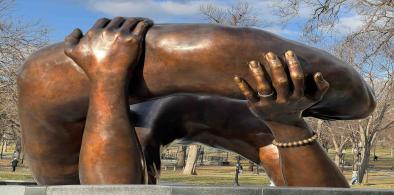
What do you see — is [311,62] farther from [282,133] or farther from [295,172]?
[295,172]

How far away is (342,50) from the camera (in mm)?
17109

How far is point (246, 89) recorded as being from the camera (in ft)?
8.50

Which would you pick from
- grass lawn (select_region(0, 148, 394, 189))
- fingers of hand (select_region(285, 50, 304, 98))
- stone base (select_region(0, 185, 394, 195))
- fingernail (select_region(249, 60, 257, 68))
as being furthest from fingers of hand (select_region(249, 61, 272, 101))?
grass lawn (select_region(0, 148, 394, 189))

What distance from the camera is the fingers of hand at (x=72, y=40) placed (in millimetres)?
2953

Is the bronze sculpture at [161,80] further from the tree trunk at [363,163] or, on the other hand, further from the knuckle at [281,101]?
the tree trunk at [363,163]

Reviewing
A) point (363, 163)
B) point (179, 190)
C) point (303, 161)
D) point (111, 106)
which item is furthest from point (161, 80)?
Result: point (363, 163)

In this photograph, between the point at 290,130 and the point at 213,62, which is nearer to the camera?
the point at 213,62

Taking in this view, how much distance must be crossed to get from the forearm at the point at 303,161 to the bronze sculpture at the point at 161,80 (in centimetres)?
17

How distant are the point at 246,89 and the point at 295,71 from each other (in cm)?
23

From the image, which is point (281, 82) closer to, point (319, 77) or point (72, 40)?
point (319, 77)

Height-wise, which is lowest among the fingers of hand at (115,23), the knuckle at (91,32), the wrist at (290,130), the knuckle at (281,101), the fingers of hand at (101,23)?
the wrist at (290,130)

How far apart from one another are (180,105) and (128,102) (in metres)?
0.72

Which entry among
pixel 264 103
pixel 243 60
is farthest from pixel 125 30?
pixel 264 103

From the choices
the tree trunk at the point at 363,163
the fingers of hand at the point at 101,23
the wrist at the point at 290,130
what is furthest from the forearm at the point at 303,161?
the tree trunk at the point at 363,163
